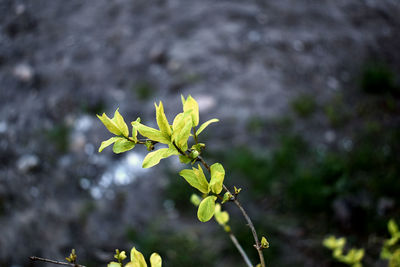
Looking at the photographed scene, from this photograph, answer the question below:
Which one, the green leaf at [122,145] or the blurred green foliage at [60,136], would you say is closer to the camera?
the green leaf at [122,145]

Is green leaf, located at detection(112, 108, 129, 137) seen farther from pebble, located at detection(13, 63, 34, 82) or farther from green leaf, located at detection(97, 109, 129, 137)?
pebble, located at detection(13, 63, 34, 82)

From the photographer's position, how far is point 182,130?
68cm

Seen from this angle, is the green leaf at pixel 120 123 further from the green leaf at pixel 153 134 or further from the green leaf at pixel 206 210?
the green leaf at pixel 206 210

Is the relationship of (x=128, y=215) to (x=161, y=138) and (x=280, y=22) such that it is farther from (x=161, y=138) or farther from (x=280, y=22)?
(x=280, y=22)

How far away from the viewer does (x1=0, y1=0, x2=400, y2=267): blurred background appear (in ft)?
7.78

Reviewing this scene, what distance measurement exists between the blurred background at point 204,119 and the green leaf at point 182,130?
1737 millimetres

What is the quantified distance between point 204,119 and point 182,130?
7.53 feet

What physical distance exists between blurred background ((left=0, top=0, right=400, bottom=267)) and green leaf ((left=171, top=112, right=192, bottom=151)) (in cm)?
174

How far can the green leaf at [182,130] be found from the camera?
67 cm

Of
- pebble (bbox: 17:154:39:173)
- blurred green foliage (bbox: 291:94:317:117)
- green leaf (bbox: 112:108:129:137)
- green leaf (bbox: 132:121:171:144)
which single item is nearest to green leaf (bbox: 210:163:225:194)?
green leaf (bbox: 132:121:171:144)

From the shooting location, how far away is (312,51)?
3.43 m

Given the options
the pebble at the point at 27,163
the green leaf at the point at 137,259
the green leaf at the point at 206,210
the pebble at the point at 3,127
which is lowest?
the pebble at the point at 27,163

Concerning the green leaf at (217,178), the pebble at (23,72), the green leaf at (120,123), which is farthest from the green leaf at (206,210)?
the pebble at (23,72)

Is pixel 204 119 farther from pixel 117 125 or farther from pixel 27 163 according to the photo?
pixel 117 125
